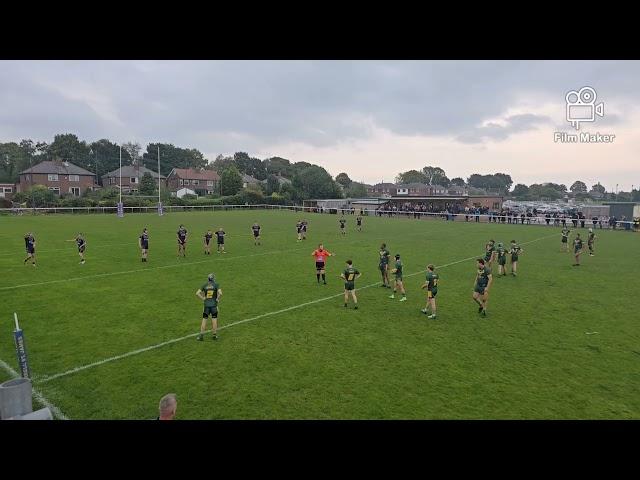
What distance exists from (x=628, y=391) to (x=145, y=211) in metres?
72.7

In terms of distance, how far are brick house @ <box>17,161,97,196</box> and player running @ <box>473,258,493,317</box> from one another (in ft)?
303

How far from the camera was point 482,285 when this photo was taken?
14.8 m

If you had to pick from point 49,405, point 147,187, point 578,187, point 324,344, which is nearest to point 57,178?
point 147,187

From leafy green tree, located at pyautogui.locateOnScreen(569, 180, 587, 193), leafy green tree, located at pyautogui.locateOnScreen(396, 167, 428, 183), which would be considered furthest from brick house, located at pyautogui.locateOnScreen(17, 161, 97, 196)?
leafy green tree, located at pyautogui.locateOnScreen(569, 180, 587, 193)

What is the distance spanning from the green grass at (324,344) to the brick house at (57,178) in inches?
Result: 3011

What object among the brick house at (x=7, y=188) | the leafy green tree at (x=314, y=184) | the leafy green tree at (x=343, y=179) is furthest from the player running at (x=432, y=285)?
the leafy green tree at (x=343, y=179)

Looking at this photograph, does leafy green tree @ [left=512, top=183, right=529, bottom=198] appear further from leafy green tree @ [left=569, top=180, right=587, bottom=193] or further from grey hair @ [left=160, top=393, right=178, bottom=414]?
grey hair @ [left=160, top=393, right=178, bottom=414]

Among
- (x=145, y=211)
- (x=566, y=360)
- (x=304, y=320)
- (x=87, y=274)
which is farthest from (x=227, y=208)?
(x=566, y=360)

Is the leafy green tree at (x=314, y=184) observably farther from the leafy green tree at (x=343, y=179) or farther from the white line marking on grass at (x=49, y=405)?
the white line marking on grass at (x=49, y=405)

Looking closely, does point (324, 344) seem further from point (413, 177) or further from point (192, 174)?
point (413, 177)

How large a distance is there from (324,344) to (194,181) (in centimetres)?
11427

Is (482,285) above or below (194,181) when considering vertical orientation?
below

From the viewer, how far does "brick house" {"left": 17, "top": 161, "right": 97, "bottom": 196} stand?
8712cm
